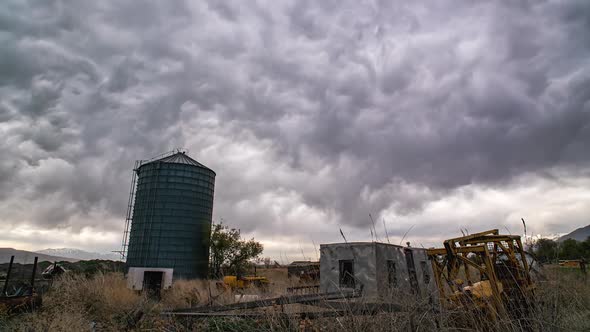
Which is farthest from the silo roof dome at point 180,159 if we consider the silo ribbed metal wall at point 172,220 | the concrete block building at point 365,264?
the concrete block building at point 365,264

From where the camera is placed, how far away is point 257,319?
6.16 m

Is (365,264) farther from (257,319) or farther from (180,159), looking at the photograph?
(180,159)

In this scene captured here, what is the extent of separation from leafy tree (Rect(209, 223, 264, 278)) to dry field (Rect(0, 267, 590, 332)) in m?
13.7

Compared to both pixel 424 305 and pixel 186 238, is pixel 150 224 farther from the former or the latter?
pixel 424 305

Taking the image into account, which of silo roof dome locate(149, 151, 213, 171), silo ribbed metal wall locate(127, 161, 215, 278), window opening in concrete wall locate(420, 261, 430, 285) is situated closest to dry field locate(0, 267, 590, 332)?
silo ribbed metal wall locate(127, 161, 215, 278)

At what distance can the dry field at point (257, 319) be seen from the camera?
3816mm

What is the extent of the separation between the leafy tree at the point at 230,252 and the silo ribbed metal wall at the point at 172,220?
2.30 m

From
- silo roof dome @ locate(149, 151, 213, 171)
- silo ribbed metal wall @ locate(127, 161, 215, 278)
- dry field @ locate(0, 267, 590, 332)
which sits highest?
silo roof dome @ locate(149, 151, 213, 171)

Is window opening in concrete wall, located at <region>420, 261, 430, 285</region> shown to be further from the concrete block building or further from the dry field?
the dry field

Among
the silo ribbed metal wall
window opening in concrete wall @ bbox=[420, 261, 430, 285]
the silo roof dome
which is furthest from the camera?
the silo roof dome

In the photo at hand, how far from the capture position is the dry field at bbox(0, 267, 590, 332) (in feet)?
12.5

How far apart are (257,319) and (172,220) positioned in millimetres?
25269

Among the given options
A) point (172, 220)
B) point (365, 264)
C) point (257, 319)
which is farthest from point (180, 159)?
point (257, 319)

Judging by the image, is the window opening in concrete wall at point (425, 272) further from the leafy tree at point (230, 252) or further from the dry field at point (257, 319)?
the leafy tree at point (230, 252)
